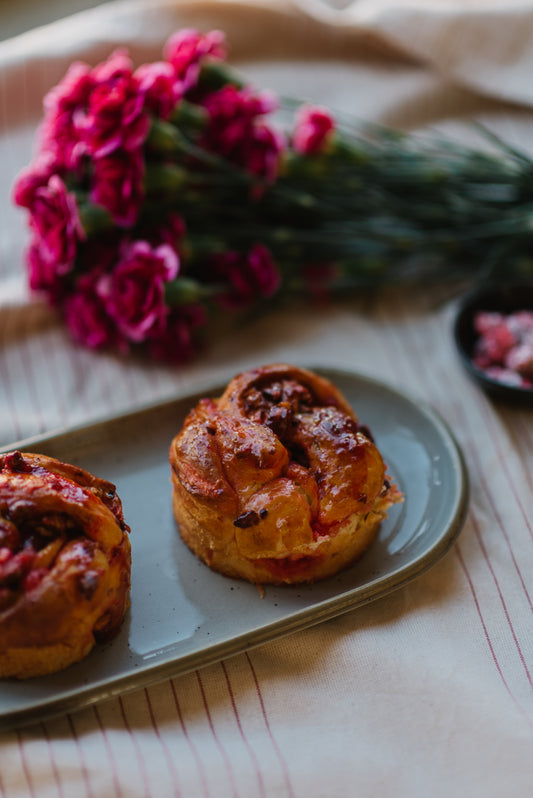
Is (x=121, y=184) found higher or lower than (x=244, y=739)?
higher

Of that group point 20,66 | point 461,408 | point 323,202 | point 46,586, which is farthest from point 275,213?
point 46,586

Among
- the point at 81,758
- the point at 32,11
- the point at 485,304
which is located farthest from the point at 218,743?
the point at 32,11

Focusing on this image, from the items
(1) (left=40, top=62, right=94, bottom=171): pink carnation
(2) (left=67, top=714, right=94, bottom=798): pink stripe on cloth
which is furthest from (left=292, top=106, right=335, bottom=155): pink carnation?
(2) (left=67, top=714, right=94, bottom=798): pink stripe on cloth

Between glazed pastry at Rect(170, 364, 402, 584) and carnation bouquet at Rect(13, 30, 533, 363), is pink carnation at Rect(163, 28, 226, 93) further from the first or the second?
glazed pastry at Rect(170, 364, 402, 584)

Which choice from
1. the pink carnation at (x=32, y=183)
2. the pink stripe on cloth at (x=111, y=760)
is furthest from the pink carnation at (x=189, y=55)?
the pink stripe on cloth at (x=111, y=760)

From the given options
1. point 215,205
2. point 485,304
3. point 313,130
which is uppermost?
point 313,130

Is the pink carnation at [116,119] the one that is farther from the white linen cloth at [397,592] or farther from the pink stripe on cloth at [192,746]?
the pink stripe on cloth at [192,746]

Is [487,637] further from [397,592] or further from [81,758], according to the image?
[81,758]
